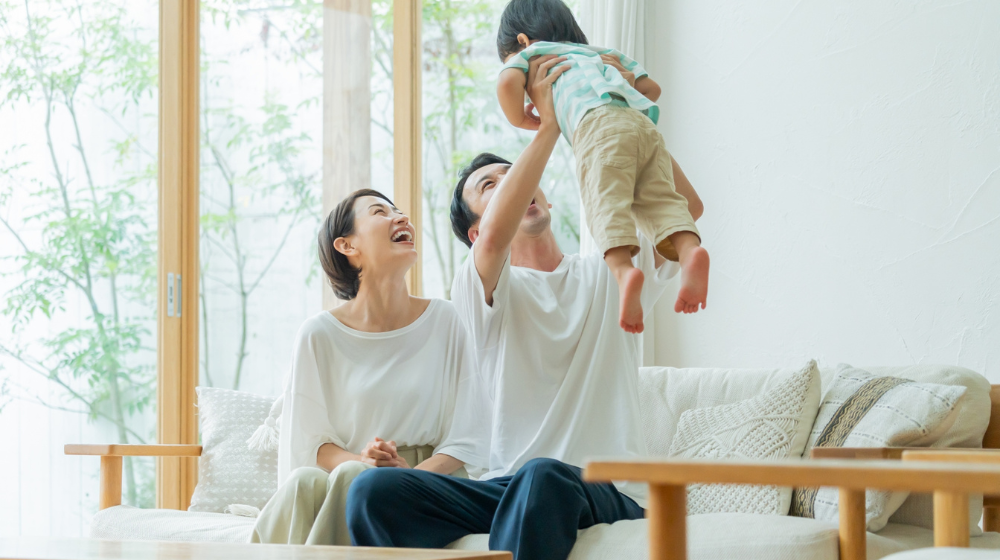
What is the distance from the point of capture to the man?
170 cm

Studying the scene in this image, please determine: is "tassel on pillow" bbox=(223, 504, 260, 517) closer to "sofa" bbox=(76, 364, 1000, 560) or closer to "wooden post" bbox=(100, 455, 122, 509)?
"sofa" bbox=(76, 364, 1000, 560)

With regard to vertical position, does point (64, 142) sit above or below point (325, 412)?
above

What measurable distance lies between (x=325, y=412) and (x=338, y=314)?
279 mm

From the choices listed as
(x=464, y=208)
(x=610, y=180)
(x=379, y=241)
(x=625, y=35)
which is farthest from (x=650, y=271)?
(x=625, y=35)

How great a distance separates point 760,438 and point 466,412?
0.69 meters

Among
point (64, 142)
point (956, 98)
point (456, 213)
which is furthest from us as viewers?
point (64, 142)

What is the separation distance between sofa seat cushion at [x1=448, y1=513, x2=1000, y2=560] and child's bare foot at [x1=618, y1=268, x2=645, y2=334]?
1.46 feet

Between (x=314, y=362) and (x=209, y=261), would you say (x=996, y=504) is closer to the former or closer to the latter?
(x=314, y=362)

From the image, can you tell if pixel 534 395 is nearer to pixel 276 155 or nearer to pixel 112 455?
pixel 112 455

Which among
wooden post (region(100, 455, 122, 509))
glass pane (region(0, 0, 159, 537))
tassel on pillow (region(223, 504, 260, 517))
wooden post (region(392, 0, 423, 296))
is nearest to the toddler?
tassel on pillow (region(223, 504, 260, 517))

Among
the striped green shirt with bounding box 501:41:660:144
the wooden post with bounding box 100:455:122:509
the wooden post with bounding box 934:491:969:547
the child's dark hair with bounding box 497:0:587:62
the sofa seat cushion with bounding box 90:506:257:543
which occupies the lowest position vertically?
the sofa seat cushion with bounding box 90:506:257:543

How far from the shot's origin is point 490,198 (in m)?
2.17

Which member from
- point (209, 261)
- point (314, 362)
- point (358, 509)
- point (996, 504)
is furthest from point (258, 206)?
point (996, 504)

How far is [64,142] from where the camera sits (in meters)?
3.65
